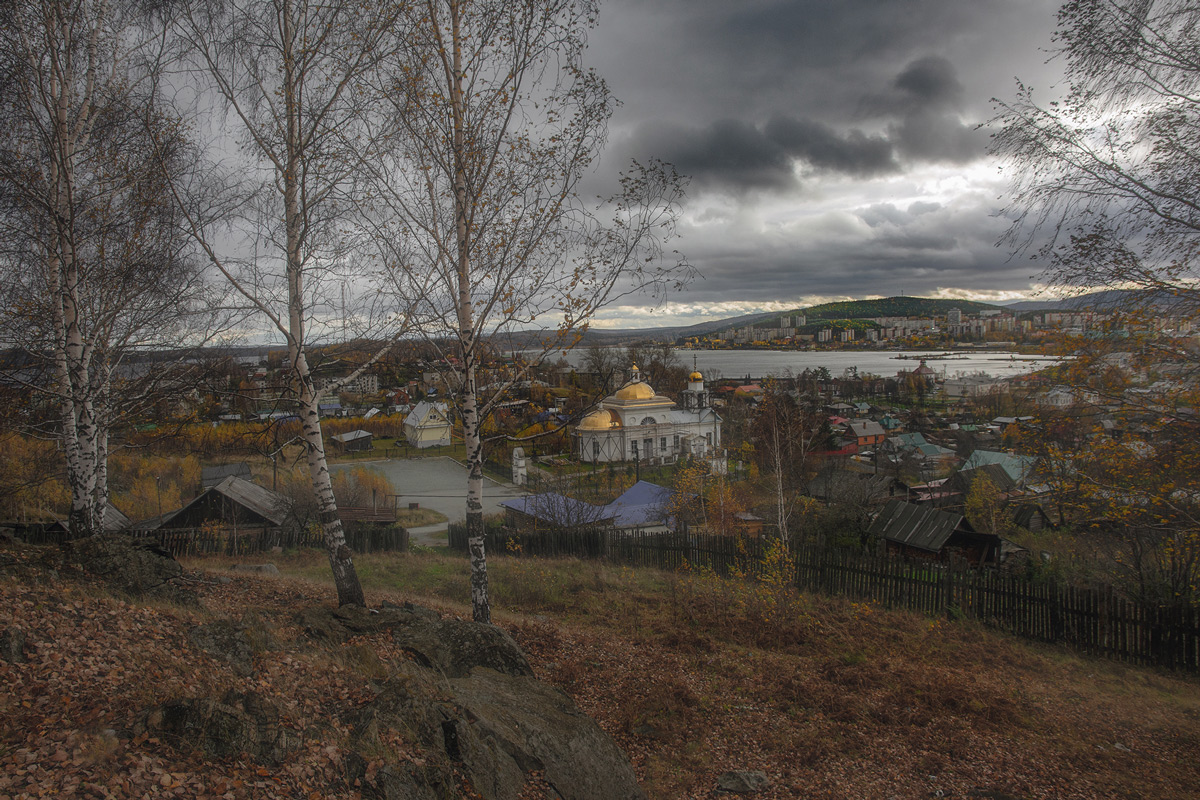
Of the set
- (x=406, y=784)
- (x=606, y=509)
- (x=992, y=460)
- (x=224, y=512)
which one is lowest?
(x=992, y=460)

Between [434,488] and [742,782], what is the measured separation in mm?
35563

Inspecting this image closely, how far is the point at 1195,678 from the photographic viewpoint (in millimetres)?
8633

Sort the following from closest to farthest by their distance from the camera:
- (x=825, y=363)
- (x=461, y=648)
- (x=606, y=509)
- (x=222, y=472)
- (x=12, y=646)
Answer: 1. (x=12, y=646)
2. (x=461, y=648)
3. (x=606, y=509)
4. (x=222, y=472)
5. (x=825, y=363)

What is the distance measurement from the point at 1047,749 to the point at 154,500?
32.8m

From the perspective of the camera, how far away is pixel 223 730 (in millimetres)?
3311

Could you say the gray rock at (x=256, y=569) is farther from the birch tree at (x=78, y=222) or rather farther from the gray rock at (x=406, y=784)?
the gray rock at (x=406, y=784)

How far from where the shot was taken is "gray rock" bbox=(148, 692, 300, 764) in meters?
3.23

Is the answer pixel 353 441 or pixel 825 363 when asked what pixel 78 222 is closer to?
pixel 353 441

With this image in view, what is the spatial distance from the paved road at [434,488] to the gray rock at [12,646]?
65.1 feet

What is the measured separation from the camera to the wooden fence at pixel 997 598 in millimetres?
9000

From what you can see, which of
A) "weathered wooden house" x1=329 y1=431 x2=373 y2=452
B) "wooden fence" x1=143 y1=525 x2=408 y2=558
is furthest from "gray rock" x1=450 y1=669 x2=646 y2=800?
"weathered wooden house" x1=329 y1=431 x2=373 y2=452

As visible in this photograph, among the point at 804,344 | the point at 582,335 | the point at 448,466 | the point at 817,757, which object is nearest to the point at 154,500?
the point at 448,466

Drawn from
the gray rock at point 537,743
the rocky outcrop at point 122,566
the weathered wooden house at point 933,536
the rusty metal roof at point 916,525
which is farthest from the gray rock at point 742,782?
the rusty metal roof at point 916,525

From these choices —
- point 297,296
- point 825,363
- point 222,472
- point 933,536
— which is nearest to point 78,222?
point 297,296
